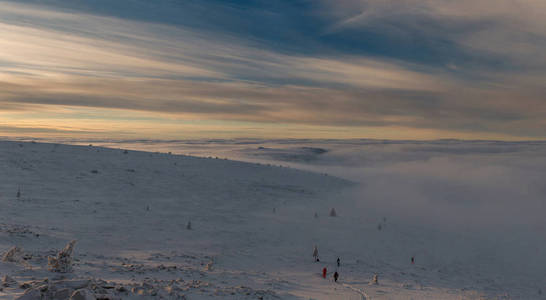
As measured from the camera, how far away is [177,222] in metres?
25.8

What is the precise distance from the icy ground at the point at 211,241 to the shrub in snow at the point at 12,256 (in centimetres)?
24

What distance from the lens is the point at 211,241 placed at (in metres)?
22.4

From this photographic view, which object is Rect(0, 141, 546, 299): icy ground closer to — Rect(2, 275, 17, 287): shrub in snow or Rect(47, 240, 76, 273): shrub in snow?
Rect(2, 275, 17, 287): shrub in snow

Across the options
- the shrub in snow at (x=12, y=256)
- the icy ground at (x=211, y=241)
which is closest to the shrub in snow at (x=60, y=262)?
the icy ground at (x=211, y=241)

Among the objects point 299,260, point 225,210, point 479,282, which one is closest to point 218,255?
point 299,260

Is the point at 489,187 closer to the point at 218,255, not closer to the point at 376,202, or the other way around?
the point at 376,202

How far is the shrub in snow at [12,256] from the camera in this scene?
511 inches

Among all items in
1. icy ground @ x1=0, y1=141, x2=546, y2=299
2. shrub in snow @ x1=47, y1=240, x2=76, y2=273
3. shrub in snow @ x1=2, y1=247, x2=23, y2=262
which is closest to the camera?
shrub in snow @ x1=47, y1=240, x2=76, y2=273

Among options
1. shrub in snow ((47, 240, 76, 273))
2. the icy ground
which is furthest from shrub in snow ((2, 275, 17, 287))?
shrub in snow ((47, 240, 76, 273))

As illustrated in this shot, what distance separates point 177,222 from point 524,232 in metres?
31.5

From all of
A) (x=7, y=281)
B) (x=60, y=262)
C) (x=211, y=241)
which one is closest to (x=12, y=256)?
(x=60, y=262)

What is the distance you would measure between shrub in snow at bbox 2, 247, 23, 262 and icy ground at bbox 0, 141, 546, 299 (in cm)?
24

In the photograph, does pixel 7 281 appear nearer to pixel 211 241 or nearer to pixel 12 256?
pixel 12 256

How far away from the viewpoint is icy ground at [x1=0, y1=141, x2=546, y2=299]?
13.8m
